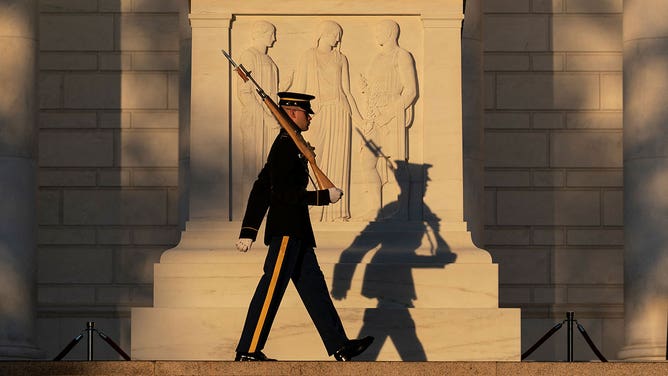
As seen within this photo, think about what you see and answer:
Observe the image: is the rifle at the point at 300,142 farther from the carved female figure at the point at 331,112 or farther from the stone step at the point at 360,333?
the carved female figure at the point at 331,112

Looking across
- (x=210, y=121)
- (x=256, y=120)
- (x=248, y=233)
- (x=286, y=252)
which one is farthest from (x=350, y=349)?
(x=210, y=121)

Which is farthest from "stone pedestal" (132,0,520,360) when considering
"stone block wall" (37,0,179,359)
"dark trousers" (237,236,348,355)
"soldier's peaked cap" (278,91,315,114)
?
"stone block wall" (37,0,179,359)

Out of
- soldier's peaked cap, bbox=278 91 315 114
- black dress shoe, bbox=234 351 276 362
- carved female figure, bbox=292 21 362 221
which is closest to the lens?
black dress shoe, bbox=234 351 276 362

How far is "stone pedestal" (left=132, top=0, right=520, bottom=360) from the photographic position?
19.8 metres

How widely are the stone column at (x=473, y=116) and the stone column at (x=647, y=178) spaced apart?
92.9 inches

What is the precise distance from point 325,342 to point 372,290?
2385 millimetres

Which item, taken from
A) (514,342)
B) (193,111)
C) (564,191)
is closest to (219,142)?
(193,111)

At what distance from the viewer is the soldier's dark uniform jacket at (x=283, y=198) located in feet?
59.6

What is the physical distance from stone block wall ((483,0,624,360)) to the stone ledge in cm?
1021

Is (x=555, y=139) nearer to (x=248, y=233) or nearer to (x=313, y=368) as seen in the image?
(x=248, y=233)

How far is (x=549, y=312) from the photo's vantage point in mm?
27156

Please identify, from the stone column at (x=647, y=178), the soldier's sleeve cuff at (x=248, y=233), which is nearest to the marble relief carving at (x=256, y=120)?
the soldier's sleeve cuff at (x=248, y=233)

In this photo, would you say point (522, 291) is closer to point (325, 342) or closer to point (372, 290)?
point (372, 290)

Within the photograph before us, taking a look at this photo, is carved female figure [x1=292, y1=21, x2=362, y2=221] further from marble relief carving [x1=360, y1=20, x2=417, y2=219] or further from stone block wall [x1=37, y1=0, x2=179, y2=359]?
stone block wall [x1=37, y1=0, x2=179, y2=359]
